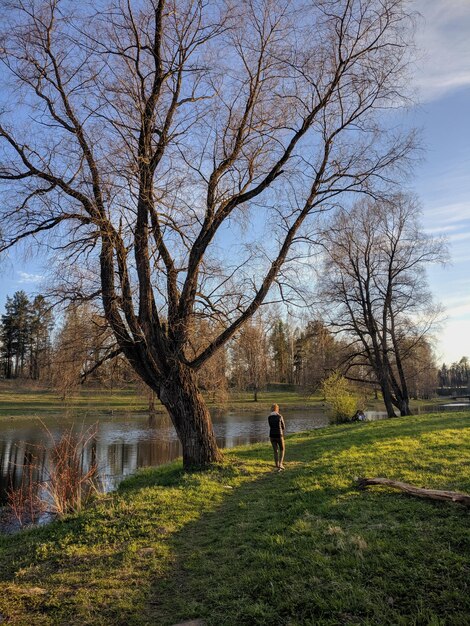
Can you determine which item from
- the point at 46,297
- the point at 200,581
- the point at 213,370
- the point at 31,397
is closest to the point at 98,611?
the point at 200,581

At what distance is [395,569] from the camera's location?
13.1 ft

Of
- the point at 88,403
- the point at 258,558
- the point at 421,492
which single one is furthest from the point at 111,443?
the point at 88,403

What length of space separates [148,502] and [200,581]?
3374 millimetres

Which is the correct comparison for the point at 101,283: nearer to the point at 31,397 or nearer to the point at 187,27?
the point at 187,27

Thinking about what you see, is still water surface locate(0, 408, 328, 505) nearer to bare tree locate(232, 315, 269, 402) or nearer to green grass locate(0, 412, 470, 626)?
bare tree locate(232, 315, 269, 402)

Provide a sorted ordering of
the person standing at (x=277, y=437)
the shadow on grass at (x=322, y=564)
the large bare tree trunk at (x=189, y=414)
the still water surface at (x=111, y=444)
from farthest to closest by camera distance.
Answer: the still water surface at (x=111, y=444)
the person standing at (x=277, y=437)
the large bare tree trunk at (x=189, y=414)
the shadow on grass at (x=322, y=564)

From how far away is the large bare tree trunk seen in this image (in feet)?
33.1

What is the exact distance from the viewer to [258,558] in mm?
4832

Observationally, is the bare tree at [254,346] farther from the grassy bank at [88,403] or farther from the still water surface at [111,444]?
the grassy bank at [88,403]

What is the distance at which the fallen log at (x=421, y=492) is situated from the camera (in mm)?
5481

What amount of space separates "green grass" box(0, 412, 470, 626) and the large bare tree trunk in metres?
1.68

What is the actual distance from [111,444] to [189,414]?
14701 mm

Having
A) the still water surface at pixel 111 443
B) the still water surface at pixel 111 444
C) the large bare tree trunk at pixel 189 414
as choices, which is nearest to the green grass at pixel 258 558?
the large bare tree trunk at pixel 189 414

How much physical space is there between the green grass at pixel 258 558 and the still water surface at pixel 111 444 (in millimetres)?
3978
